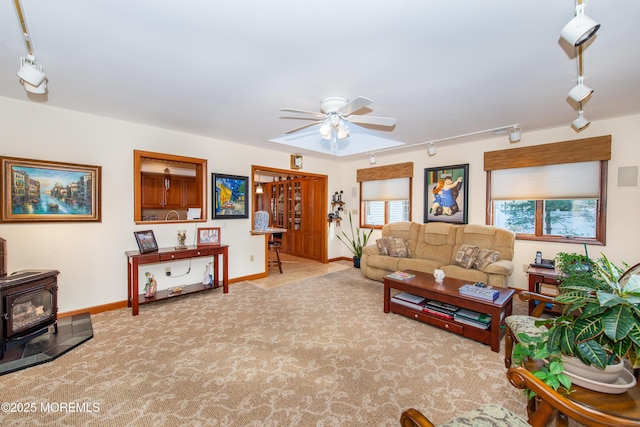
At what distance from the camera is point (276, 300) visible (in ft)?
12.6

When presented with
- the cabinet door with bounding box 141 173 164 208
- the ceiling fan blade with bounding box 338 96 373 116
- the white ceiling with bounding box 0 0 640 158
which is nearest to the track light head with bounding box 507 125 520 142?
the white ceiling with bounding box 0 0 640 158

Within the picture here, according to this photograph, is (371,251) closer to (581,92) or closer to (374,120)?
(374,120)

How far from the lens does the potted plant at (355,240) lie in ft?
19.4

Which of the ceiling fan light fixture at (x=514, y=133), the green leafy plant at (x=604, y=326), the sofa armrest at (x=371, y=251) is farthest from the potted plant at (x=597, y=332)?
the sofa armrest at (x=371, y=251)

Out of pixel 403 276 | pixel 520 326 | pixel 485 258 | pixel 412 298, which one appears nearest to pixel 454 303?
pixel 412 298

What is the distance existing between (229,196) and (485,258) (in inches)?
162

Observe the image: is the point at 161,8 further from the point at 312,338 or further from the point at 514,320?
the point at 514,320

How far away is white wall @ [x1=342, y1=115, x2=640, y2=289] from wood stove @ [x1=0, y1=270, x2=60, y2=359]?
5.42 meters

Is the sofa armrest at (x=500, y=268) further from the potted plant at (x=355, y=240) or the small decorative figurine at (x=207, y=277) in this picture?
the small decorative figurine at (x=207, y=277)

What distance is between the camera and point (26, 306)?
250cm

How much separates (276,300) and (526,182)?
→ 4.20 m

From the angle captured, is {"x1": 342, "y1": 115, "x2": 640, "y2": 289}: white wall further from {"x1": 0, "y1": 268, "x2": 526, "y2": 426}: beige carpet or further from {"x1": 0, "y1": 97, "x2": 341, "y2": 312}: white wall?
{"x1": 0, "y1": 97, "x2": 341, "y2": 312}: white wall

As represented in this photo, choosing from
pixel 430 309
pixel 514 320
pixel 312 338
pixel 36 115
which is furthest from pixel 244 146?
pixel 514 320

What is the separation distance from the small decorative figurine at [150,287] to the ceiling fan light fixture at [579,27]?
15.3 ft
